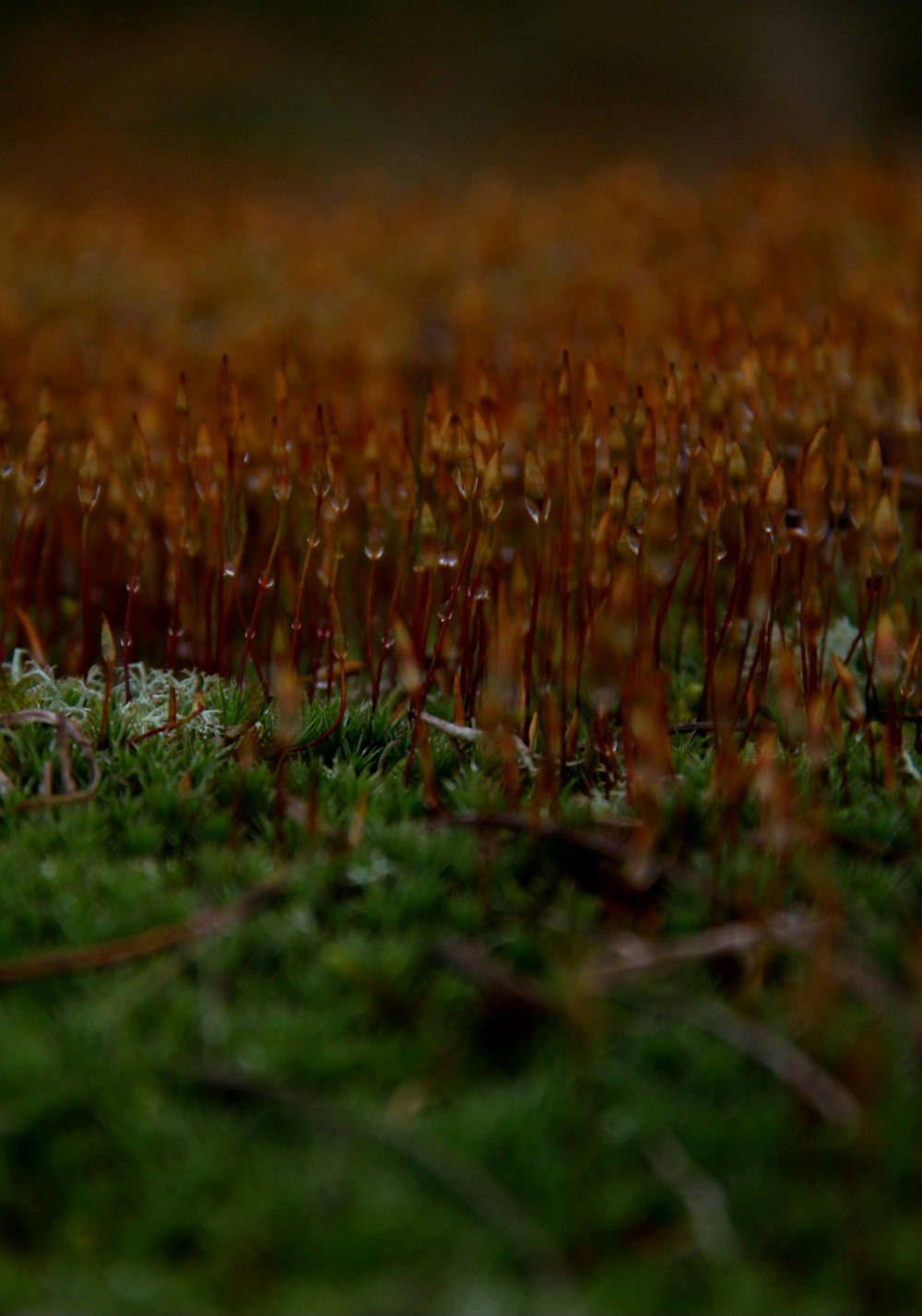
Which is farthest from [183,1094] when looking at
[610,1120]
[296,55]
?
[296,55]

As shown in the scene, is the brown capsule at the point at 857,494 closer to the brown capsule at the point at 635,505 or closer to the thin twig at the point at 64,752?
the brown capsule at the point at 635,505

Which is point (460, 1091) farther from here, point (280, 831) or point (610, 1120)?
point (280, 831)

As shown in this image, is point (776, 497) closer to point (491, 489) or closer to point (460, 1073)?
point (491, 489)

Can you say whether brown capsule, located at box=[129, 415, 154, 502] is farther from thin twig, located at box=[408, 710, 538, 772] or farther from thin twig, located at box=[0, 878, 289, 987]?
thin twig, located at box=[0, 878, 289, 987]

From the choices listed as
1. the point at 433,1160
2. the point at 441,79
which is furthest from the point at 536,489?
the point at 441,79

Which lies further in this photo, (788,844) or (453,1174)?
(788,844)

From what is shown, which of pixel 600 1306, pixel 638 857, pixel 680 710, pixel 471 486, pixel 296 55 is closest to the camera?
pixel 600 1306

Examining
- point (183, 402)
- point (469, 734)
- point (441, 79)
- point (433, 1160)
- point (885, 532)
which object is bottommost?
point (433, 1160)

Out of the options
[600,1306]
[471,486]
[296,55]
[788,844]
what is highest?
[296,55]

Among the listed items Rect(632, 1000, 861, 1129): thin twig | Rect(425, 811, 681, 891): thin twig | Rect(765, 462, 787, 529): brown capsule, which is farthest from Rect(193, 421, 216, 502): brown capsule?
Rect(632, 1000, 861, 1129): thin twig
